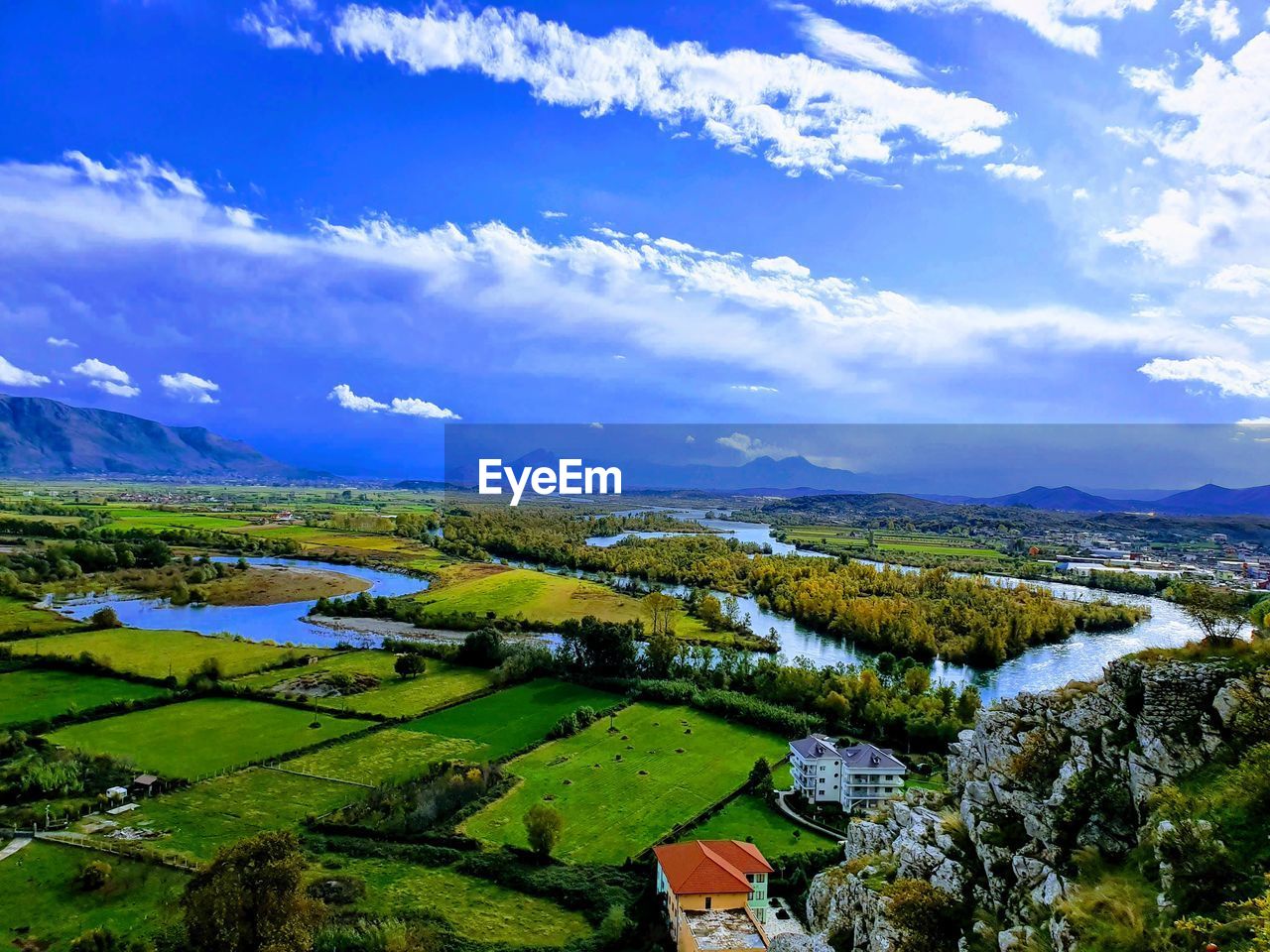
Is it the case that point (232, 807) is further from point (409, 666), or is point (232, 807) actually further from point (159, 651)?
point (159, 651)

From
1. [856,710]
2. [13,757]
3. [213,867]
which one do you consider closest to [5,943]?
[213,867]

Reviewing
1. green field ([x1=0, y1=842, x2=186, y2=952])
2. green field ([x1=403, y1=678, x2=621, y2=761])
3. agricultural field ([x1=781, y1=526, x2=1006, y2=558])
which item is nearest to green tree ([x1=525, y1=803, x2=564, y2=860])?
green field ([x1=403, y1=678, x2=621, y2=761])

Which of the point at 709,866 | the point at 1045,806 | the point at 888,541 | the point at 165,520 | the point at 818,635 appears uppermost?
the point at 1045,806

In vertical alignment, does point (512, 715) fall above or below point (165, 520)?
below

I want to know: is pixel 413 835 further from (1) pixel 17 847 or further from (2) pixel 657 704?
(2) pixel 657 704

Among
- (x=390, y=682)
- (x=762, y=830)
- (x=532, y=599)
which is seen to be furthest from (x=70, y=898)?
(x=532, y=599)

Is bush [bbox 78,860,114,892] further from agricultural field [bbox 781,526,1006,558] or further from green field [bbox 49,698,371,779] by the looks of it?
agricultural field [bbox 781,526,1006,558]
